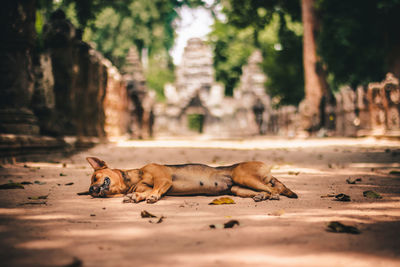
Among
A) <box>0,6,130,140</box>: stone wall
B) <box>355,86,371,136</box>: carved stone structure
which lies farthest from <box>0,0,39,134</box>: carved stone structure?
<box>355,86,371,136</box>: carved stone structure

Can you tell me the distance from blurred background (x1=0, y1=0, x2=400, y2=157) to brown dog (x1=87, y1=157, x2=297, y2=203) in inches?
149

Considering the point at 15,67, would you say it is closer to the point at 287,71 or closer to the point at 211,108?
the point at 287,71

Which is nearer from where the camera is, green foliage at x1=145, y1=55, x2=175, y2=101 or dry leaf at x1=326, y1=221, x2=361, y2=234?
dry leaf at x1=326, y1=221, x2=361, y2=234

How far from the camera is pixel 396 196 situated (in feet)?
13.1

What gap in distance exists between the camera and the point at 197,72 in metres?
46.2

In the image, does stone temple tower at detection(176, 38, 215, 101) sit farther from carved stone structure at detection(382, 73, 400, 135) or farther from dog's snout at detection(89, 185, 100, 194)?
dog's snout at detection(89, 185, 100, 194)

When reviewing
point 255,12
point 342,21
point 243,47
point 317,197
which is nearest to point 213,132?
point 243,47

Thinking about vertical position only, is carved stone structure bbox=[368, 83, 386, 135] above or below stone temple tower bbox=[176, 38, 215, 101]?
below

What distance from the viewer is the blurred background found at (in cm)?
831

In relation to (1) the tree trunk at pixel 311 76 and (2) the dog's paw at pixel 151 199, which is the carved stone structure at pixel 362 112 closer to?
(1) the tree trunk at pixel 311 76

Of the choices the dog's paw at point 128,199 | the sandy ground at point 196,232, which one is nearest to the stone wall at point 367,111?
the sandy ground at point 196,232

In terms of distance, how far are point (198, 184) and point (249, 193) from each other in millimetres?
597

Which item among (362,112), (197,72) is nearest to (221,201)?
(362,112)

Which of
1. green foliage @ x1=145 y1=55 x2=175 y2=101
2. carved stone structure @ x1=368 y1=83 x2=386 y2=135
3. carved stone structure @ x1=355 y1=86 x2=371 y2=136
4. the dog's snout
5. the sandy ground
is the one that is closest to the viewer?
the sandy ground
